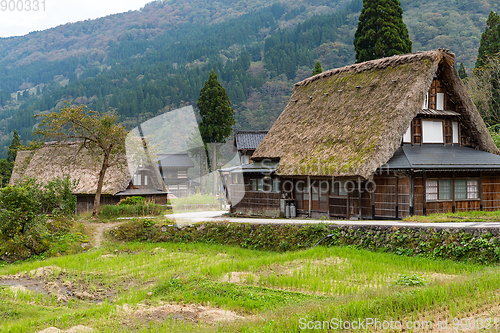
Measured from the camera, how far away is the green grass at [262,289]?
6449 millimetres

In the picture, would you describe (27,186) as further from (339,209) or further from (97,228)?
(339,209)

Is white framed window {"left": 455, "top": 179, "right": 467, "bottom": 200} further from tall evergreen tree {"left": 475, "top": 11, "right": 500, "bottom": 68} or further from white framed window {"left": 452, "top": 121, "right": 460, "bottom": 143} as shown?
tall evergreen tree {"left": 475, "top": 11, "right": 500, "bottom": 68}

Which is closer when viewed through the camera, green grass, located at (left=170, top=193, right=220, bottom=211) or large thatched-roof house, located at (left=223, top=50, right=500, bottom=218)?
large thatched-roof house, located at (left=223, top=50, right=500, bottom=218)

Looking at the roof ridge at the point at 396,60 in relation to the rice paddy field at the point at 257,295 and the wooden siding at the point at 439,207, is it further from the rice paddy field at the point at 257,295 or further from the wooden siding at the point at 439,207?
the rice paddy field at the point at 257,295

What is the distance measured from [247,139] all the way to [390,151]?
25.9 m

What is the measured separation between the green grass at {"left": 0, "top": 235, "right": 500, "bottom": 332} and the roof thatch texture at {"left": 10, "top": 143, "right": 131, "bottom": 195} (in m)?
15.7

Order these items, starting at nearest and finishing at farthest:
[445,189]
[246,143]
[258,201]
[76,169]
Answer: [445,189], [258,201], [76,169], [246,143]

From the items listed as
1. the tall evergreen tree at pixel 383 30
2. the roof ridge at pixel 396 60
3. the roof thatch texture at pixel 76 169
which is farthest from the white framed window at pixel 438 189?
the roof thatch texture at pixel 76 169

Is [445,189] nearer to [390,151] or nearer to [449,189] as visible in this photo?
[449,189]

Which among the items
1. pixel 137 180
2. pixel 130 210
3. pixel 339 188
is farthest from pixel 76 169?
pixel 339 188

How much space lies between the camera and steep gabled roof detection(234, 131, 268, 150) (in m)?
40.7

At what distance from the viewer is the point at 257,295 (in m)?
7.92

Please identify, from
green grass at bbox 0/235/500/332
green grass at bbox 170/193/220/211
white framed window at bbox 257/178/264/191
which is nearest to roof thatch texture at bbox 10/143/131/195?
green grass at bbox 170/193/220/211

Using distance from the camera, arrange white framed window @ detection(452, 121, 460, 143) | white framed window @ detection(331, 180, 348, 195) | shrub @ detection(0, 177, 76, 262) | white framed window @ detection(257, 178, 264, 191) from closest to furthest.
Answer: shrub @ detection(0, 177, 76, 262) → white framed window @ detection(331, 180, 348, 195) → white framed window @ detection(452, 121, 460, 143) → white framed window @ detection(257, 178, 264, 191)
